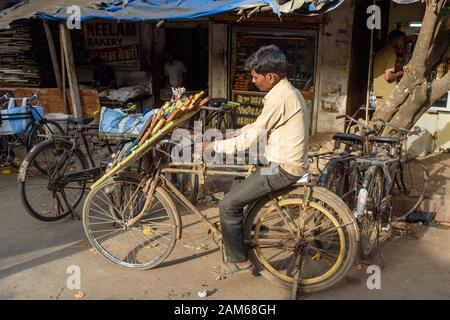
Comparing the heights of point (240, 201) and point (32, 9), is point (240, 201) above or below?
below

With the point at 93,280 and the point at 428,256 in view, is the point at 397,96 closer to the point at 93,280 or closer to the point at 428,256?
the point at 428,256

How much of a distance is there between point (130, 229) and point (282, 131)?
1678 mm

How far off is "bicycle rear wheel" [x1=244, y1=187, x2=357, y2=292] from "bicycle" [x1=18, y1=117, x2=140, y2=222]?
1.76 meters

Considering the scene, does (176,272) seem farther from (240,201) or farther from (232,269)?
(240,201)

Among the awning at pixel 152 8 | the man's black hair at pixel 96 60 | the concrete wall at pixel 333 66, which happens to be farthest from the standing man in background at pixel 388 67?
the man's black hair at pixel 96 60

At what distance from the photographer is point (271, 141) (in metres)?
3.63

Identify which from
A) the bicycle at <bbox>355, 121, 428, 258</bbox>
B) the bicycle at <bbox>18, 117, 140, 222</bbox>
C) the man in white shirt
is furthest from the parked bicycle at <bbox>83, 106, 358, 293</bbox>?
the man in white shirt

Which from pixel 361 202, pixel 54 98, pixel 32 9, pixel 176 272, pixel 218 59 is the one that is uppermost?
pixel 32 9

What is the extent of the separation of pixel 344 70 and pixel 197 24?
358cm

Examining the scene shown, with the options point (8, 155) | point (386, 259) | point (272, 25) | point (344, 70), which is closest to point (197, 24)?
point (272, 25)

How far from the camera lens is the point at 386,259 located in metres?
4.41

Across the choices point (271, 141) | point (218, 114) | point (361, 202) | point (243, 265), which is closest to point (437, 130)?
point (218, 114)

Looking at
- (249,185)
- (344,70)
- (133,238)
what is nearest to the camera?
(249,185)

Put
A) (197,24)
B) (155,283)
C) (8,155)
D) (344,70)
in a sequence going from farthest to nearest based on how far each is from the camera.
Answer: (197,24)
(344,70)
(8,155)
(155,283)
